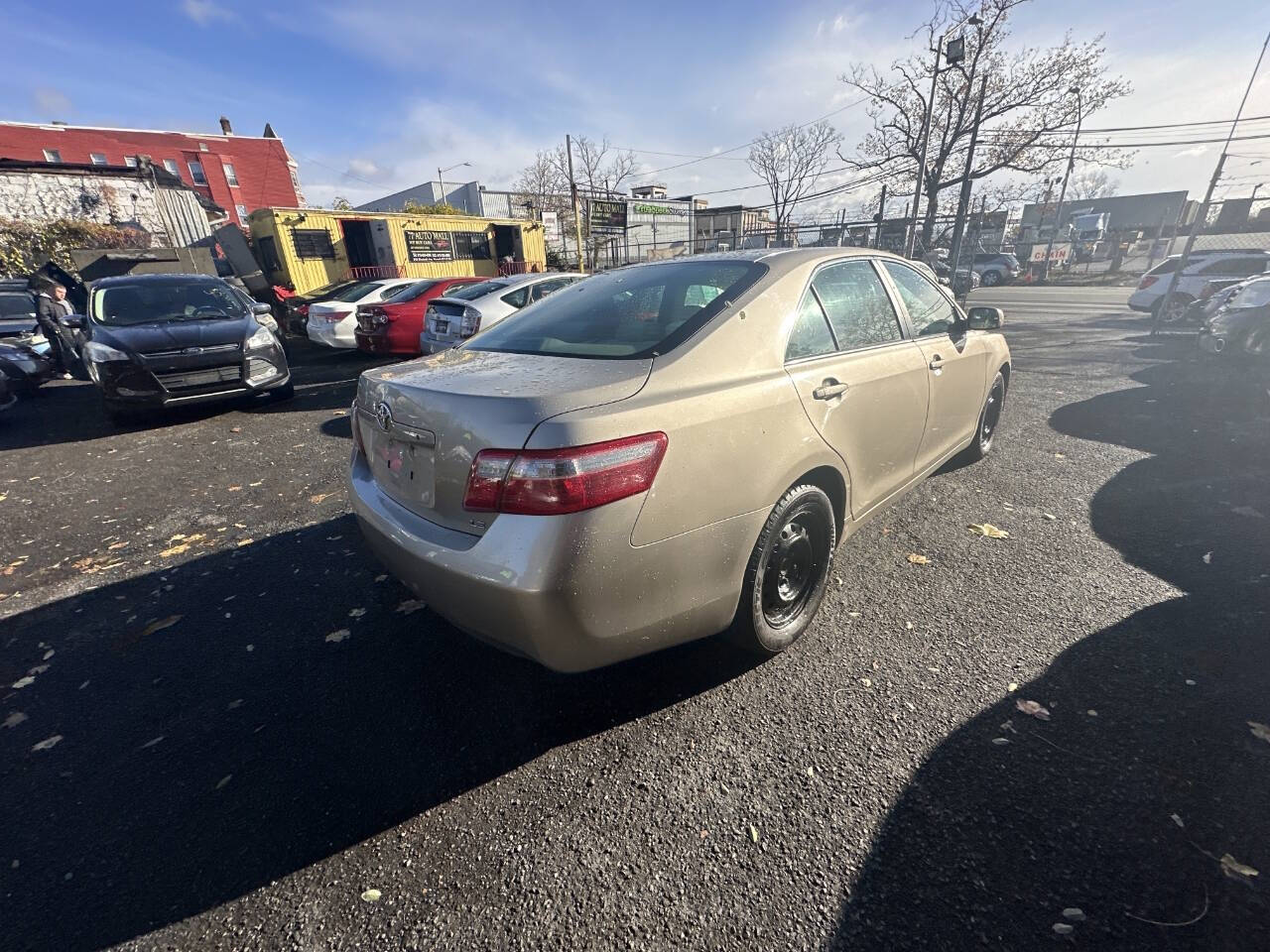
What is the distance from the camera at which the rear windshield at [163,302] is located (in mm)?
6438

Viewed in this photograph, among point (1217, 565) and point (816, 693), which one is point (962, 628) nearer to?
point (816, 693)

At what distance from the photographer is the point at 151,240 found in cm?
1989

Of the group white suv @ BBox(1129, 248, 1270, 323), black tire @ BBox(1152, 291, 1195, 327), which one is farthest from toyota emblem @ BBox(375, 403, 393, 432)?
white suv @ BBox(1129, 248, 1270, 323)

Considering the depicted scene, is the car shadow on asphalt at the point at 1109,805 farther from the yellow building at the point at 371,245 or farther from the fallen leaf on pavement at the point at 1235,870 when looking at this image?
the yellow building at the point at 371,245

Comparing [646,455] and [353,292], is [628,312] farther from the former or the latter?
[353,292]

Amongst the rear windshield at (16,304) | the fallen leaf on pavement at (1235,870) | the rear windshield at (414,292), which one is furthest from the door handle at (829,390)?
the rear windshield at (16,304)

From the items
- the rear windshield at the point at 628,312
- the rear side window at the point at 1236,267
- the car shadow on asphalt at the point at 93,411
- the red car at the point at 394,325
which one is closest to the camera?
the rear windshield at the point at 628,312

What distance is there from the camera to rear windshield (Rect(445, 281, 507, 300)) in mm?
8032

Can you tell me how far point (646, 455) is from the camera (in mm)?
1717

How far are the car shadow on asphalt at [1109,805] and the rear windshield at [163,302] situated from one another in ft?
27.5

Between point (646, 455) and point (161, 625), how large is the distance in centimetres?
284

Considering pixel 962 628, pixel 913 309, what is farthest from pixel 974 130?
pixel 962 628

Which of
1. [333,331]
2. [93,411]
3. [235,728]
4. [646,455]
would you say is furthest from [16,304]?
[646,455]

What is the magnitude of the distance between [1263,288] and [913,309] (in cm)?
886
